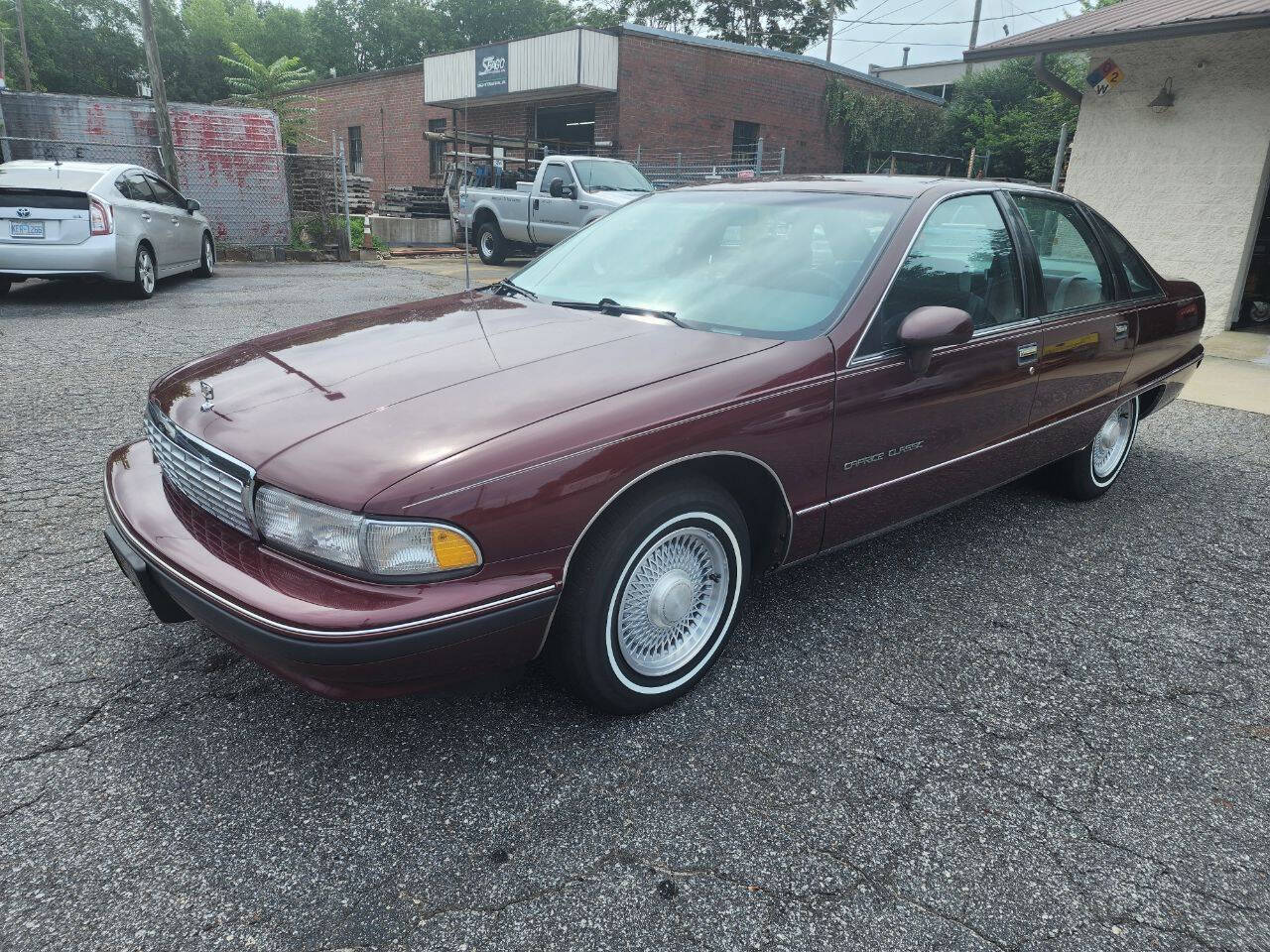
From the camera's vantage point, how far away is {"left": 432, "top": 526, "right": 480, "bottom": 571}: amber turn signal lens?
80.1 inches

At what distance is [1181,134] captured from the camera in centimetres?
902

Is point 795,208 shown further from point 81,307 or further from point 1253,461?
point 81,307

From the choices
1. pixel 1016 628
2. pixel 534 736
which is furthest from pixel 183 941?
pixel 1016 628

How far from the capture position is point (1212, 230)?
9.01m

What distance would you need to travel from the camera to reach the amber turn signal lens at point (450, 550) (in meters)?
2.04

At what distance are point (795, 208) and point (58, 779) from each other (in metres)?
2.95

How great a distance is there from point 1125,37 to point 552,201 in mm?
8154

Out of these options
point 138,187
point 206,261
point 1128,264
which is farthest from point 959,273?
point 206,261

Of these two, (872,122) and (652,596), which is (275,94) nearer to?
(872,122)

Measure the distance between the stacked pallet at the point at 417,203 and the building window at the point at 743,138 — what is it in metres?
8.03

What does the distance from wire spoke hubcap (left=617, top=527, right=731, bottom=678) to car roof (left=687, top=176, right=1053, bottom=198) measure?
164cm

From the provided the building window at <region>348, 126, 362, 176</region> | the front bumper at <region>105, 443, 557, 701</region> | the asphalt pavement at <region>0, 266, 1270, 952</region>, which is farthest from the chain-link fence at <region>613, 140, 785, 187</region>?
the front bumper at <region>105, 443, 557, 701</region>

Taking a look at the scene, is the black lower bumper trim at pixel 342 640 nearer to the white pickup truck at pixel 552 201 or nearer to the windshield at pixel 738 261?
the windshield at pixel 738 261

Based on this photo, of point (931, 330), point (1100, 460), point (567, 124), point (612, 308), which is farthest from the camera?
point (567, 124)
